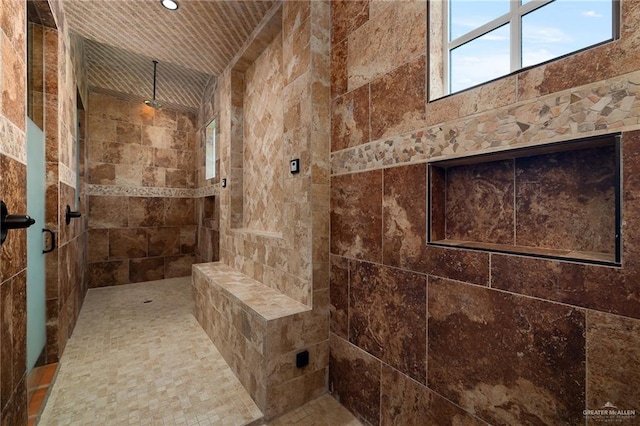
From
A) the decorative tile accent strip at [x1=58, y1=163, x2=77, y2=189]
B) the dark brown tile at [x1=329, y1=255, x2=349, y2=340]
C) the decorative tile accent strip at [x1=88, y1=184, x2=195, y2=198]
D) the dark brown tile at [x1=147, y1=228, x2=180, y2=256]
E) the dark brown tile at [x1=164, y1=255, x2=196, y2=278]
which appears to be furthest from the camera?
the dark brown tile at [x1=164, y1=255, x2=196, y2=278]

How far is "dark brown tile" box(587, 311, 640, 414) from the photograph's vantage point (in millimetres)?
821

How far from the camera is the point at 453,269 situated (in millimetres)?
1240

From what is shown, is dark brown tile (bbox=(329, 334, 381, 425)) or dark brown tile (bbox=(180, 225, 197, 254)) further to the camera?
dark brown tile (bbox=(180, 225, 197, 254))

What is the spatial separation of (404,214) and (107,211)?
4.90 m

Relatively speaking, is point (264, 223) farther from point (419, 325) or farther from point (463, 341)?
point (463, 341)

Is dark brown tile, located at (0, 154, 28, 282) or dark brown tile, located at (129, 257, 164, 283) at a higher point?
dark brown tile, located at (0, 154, 28, 282)

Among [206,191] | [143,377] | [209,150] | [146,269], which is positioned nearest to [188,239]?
[146,269]

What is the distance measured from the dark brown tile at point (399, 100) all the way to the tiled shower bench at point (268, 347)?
1.28 m

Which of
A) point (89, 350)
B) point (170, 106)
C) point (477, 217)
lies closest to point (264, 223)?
point (89, 350)

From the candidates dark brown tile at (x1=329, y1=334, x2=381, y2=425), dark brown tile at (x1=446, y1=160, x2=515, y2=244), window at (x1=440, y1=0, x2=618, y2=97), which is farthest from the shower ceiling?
dark brown tile at (x1=329, y1=334, x2=381, y2=425)

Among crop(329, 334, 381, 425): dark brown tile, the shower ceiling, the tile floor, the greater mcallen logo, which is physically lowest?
the tile floor

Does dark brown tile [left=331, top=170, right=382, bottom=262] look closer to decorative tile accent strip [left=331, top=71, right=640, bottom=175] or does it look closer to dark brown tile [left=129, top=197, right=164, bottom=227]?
decorative tile accent strip [left=331, top=71, right=640, bottom=175]

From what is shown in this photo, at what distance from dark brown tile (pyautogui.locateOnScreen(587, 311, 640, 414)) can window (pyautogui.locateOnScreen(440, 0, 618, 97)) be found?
911mm

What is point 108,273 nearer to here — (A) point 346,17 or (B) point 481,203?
(A) point 346,17
